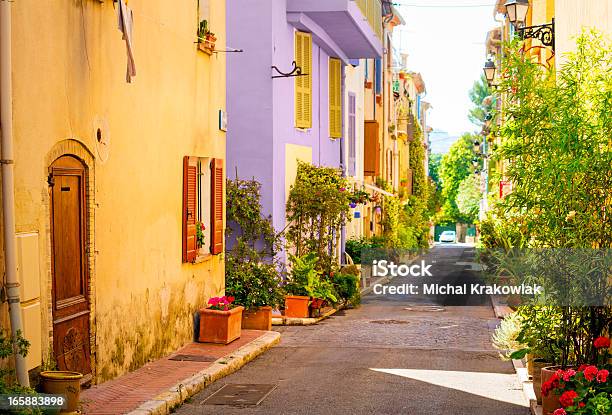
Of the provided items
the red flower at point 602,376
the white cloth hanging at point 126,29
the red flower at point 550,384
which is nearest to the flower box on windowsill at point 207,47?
the white cloth hanging at point 126,29

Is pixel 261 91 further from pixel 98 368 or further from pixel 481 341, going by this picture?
pixel 98 368

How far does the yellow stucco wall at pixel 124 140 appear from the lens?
31.8 ft

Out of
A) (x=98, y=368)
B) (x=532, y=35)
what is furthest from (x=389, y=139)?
(x=98, y=368)

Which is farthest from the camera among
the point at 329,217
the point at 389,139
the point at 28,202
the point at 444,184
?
the point at 444,184

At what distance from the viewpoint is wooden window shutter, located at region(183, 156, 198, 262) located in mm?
15047

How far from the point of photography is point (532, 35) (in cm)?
1922

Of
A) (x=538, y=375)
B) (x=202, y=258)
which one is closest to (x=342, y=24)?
(x=202, y=258)

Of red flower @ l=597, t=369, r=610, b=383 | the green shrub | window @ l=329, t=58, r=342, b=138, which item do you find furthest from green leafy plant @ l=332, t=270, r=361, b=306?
red flower @ l=597, t=369, r=610, b=383

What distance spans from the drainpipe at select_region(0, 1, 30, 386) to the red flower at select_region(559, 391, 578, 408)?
4.69 meters

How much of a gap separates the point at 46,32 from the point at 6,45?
1.11 metres

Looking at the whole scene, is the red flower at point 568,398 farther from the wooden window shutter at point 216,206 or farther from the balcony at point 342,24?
the balcony at point 342,24

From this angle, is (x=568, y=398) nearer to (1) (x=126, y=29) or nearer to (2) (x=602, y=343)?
(2) (x=602, y=343)

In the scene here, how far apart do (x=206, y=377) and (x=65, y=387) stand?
10.8 ft

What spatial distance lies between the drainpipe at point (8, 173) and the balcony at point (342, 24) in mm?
14022
